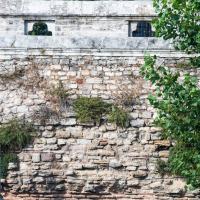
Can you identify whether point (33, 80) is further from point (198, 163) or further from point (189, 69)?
point (198, 163)

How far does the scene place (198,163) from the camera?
30.7ft

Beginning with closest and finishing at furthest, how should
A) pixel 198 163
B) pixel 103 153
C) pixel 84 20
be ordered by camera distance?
pixel 198 163 → pixel 103 153 → pixel 84 20

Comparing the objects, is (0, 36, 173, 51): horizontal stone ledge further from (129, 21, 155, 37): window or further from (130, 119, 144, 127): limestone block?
(129, 21, 155, 37): window

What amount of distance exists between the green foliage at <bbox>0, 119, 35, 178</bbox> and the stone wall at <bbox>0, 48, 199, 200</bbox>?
0.13m

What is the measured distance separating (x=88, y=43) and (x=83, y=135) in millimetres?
1801

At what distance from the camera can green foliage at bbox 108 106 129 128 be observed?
11.8 meters

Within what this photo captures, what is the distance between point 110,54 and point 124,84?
2.12 feet

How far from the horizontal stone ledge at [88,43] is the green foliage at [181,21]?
→ 2.48 metres

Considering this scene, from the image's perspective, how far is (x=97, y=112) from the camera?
39.0ft

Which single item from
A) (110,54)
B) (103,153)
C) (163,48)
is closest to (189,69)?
(163,48)

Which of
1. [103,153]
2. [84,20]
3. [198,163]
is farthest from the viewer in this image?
[84,20]

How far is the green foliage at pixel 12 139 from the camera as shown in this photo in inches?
464

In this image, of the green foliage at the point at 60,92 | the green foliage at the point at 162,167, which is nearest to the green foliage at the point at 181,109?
the green foliage at the point at 162,167

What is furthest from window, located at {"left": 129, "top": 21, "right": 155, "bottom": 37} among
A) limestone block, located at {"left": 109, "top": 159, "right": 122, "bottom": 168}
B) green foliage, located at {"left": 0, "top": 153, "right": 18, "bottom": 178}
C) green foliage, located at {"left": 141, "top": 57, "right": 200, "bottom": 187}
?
green foliage, located at {"left": 141, "top": 57, "right": 200, "bottom": 187}
